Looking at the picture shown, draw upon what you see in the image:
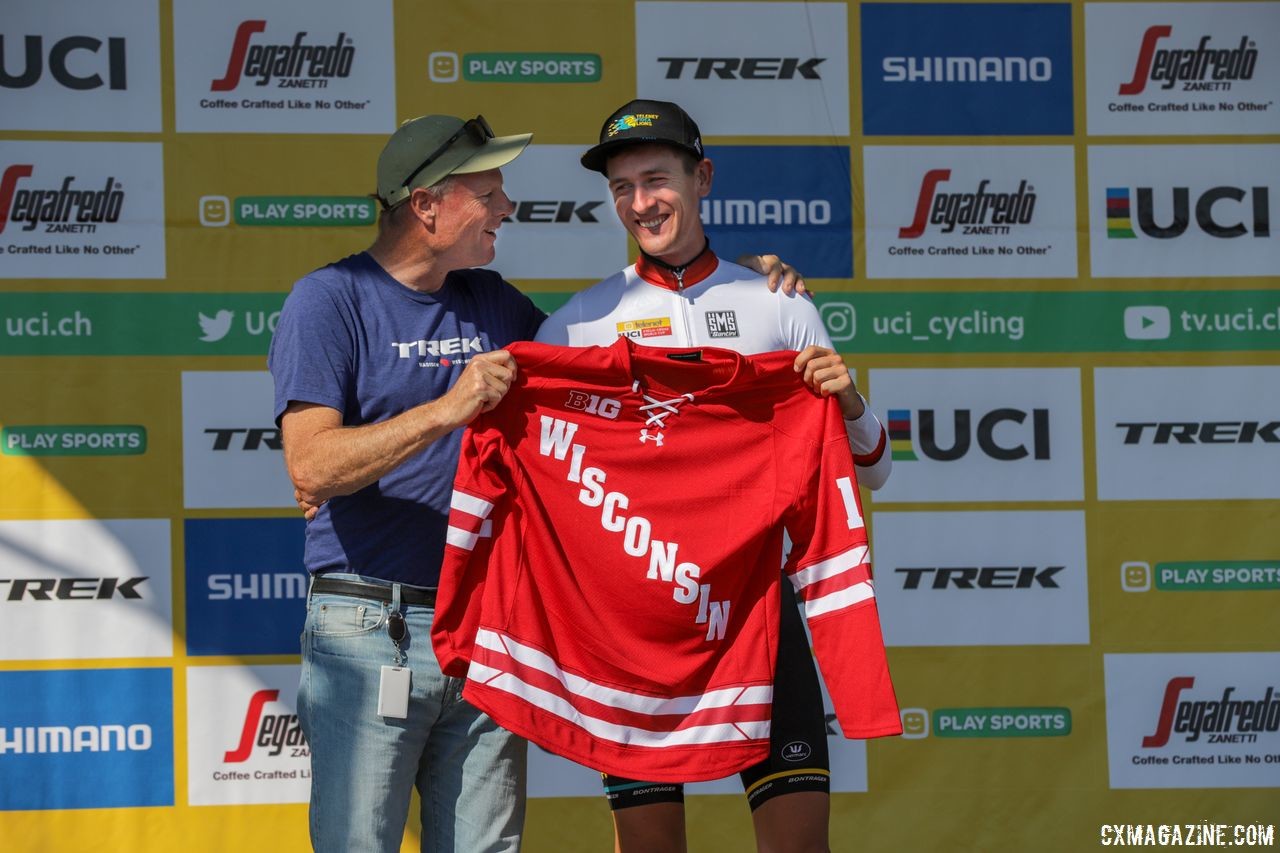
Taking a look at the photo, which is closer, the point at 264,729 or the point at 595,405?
the point at 595,405

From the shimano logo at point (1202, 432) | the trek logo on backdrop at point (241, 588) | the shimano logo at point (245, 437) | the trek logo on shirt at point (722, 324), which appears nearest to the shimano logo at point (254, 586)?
the trek logo on backdrop at point (241, 588)

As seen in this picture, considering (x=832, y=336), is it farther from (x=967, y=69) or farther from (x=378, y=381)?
(x=378, y=381)

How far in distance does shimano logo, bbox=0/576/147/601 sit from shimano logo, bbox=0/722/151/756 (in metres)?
0.36

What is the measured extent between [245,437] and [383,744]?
169cm

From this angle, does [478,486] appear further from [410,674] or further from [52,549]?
[52,549]

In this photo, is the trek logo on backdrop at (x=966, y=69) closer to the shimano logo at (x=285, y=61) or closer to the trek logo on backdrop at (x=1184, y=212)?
the trek logo on backdrop at (x=1184, y=212)

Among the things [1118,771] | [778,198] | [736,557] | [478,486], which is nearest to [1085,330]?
[778,198]

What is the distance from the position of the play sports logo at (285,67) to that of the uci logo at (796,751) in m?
2.31

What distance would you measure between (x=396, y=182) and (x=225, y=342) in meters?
1.55

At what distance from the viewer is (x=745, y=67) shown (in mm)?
3889

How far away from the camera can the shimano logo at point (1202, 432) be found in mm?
3889

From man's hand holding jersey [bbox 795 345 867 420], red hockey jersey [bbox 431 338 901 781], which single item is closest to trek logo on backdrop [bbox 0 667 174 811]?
red hockey jersey [bbox 431 338 901 781]

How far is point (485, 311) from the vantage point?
2.48 metres

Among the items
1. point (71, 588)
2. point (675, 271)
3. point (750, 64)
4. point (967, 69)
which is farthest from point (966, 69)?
Result: point (71, 588)
